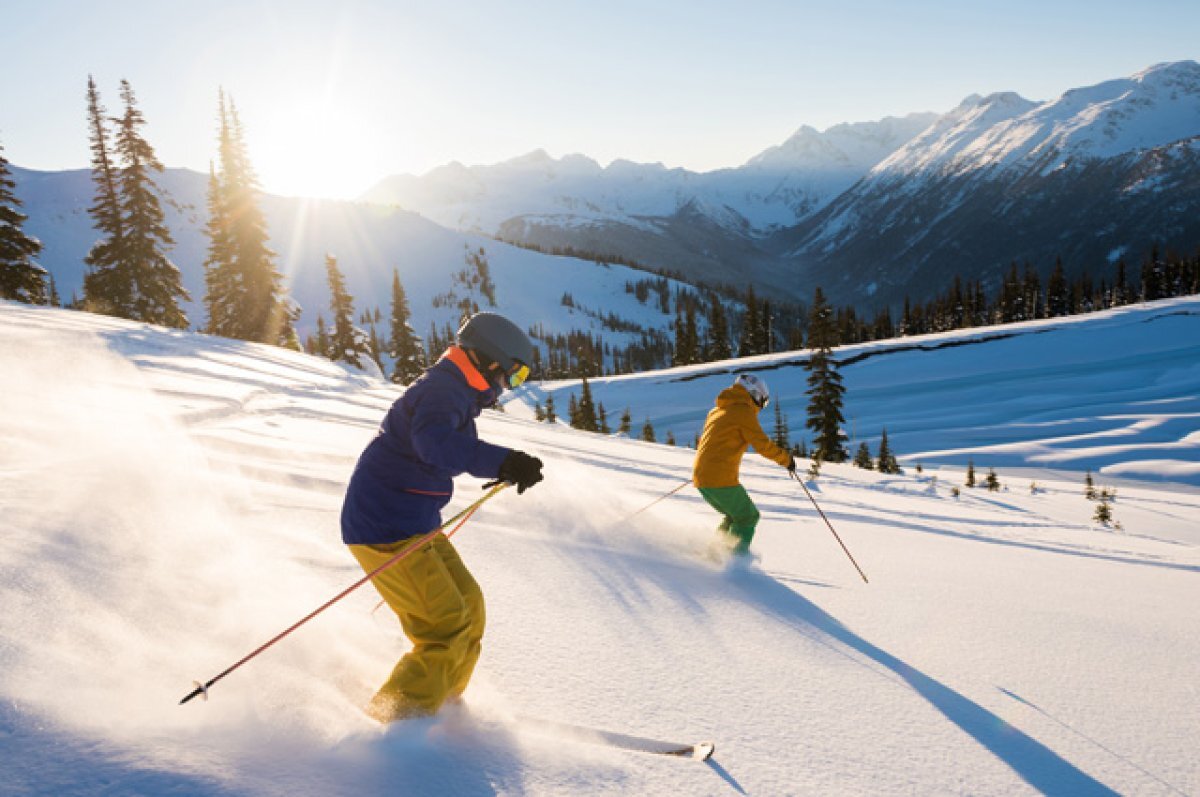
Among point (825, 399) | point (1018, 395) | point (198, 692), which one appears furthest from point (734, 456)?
point (1018, 395)

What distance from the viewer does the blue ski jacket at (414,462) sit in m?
2.90

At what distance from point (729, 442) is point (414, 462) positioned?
3.52m

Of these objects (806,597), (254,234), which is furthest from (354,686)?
(254,234)

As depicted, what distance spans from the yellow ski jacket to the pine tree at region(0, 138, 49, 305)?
112ft

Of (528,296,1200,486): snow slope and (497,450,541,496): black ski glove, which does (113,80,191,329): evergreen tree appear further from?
(497,450,541,496): black ski glove

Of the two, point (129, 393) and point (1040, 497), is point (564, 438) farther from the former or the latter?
point (1040, 497)

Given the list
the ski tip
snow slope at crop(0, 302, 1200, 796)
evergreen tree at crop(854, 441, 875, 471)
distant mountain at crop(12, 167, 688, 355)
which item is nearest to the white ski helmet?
snow slope at crop(0, 302, 1200, 796)

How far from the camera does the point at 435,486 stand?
10.0 ft

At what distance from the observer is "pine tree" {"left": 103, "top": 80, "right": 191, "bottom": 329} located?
3017cm

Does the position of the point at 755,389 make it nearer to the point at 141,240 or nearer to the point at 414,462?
the point at 414,462

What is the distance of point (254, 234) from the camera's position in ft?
113

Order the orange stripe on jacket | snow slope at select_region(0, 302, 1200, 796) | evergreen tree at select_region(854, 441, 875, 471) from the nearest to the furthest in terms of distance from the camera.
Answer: snow slope at select_region(0, 302, 1200, 796), the orange stripe on jacket, evergreen tree at select_region(854, 441, 875, 471)

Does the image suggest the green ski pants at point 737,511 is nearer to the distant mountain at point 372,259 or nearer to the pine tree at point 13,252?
the pine tree at point 13,252

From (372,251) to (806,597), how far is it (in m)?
191
